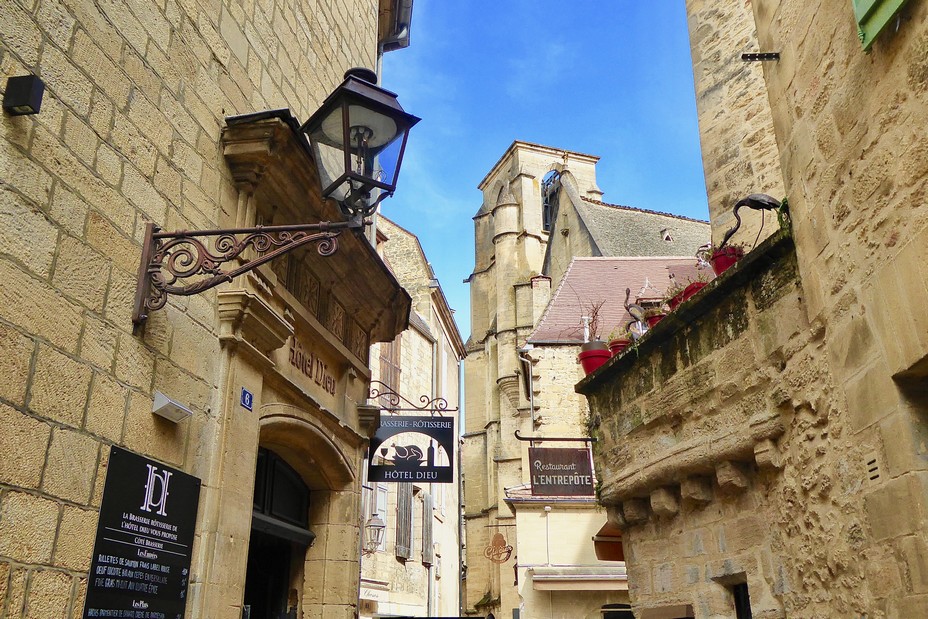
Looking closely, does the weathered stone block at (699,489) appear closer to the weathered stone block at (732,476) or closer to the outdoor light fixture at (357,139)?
the weathered stone block at (732,476)

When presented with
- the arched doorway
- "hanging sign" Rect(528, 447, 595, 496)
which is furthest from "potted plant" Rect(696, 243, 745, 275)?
"hanging sign" Rect(528, 447, 595, 496)

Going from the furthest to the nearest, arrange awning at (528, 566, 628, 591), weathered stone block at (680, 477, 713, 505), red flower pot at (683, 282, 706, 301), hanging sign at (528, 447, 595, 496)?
awning at (528, 566, 628, 591) < hanging sign at (528, 447, 595, 496) < red flower pot at (683, 282, 706, 301) < weathered stone block at (680, 477, 713, 505)

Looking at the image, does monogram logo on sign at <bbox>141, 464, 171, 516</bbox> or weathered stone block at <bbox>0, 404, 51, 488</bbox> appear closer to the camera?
weathered stone block at <bbox>0, 404, 51, 488</bbox>

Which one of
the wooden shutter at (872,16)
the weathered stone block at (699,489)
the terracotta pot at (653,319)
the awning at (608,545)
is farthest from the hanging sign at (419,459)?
the wooden shutter at (872,16)

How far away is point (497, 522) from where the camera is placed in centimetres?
2589

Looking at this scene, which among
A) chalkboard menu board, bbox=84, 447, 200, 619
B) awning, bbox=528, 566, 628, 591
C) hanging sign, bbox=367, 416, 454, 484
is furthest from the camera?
awning, bbox=528, 566, 628, 591

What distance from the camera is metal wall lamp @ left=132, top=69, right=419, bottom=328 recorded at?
3.44 m

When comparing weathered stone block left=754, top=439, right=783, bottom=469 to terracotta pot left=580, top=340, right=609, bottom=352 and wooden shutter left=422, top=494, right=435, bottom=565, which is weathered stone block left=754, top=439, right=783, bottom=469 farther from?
wooden shutter left=422, top=494, right=435, bottom=565

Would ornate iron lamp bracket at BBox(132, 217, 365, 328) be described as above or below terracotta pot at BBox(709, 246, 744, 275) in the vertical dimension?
below

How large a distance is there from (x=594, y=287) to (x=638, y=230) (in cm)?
1065

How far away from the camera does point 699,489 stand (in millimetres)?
4555

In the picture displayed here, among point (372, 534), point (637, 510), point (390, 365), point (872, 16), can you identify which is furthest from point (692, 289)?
point (390, 365)

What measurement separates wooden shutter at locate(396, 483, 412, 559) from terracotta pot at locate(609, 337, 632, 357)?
10130mm

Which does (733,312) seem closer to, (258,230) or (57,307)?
(258,230)
